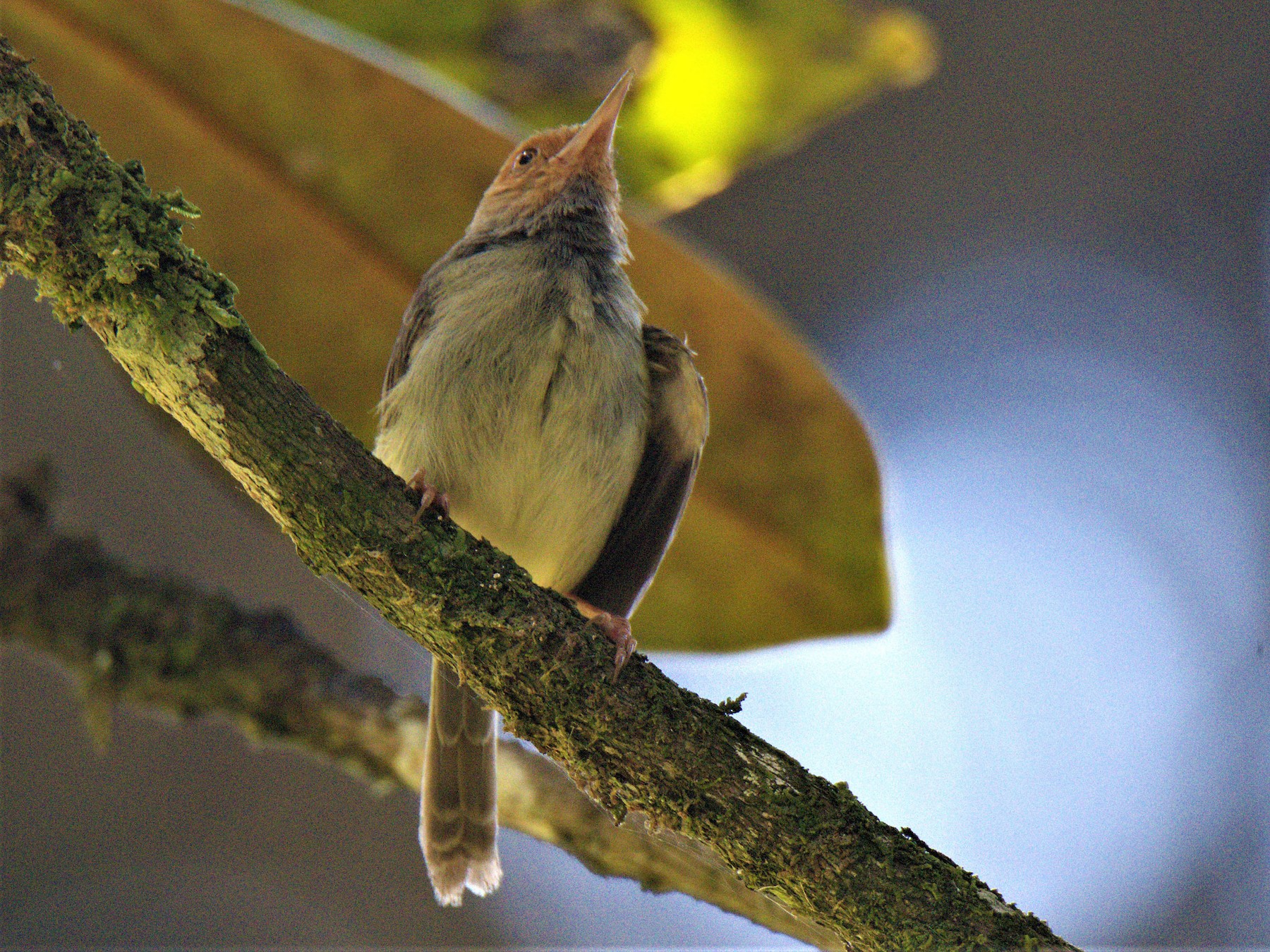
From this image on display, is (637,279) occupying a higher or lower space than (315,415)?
higher

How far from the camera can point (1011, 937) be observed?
76.1 inches

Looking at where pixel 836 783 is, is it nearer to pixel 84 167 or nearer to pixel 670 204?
pixel 84 167

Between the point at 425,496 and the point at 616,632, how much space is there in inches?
22.4

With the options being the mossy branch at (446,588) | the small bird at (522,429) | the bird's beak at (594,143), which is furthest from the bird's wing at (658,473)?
the mossy branch at (446,588)

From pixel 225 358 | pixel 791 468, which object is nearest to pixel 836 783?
pixel 791 468

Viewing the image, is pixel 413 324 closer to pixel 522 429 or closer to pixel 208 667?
pixel 522 429

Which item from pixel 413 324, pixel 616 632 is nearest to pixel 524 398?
pixel 413 324

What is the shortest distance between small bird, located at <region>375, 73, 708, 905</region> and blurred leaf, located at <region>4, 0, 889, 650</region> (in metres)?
0.13

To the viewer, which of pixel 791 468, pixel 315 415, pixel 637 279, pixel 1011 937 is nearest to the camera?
pixel 1011 937

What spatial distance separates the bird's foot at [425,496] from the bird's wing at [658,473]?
532mm

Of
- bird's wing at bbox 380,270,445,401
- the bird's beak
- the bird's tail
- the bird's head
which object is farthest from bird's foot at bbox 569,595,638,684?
the bird's beak

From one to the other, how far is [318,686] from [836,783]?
57.9 inches

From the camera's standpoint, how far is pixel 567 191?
3713 mm

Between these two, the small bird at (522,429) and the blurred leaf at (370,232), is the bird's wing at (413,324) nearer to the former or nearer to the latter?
the small bird at (522,429)
